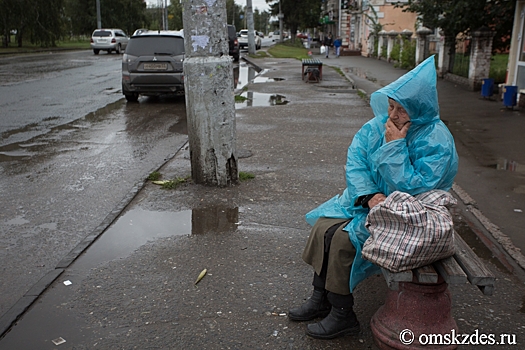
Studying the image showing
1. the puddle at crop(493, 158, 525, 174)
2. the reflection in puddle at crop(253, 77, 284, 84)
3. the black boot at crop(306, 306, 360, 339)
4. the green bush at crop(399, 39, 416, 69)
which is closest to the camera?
the black boot at crop(306, 306, 360, 339)

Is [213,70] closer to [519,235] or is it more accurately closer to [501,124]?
[519,235]

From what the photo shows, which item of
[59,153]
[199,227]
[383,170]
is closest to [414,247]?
[383,170]

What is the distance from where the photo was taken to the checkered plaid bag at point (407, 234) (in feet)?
9.04

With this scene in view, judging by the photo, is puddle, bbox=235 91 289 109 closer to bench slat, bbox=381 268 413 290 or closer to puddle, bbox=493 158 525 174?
puddle, bbox=493 158 525 174

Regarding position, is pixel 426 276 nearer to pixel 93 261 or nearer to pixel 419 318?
pixel 419 318

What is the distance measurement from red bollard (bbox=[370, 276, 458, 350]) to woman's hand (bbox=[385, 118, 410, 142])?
32.1 inches

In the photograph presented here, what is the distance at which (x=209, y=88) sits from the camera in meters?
5.85

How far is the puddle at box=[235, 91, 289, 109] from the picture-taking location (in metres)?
13.6

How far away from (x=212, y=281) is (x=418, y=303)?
1592 mm

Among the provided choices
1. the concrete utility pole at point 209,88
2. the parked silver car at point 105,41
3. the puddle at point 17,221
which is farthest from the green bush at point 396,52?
the puddle at point 17,221

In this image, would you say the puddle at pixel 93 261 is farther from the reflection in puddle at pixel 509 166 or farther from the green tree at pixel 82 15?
the green tree at pixel 82 15

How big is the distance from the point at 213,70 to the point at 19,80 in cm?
1526

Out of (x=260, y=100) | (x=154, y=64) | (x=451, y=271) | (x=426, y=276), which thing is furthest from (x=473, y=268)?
(x=260, y=100)

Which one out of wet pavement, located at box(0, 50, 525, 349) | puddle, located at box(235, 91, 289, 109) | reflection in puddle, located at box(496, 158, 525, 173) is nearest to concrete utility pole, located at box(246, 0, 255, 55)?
puddle, located at box(235, 91, 289, 109)
